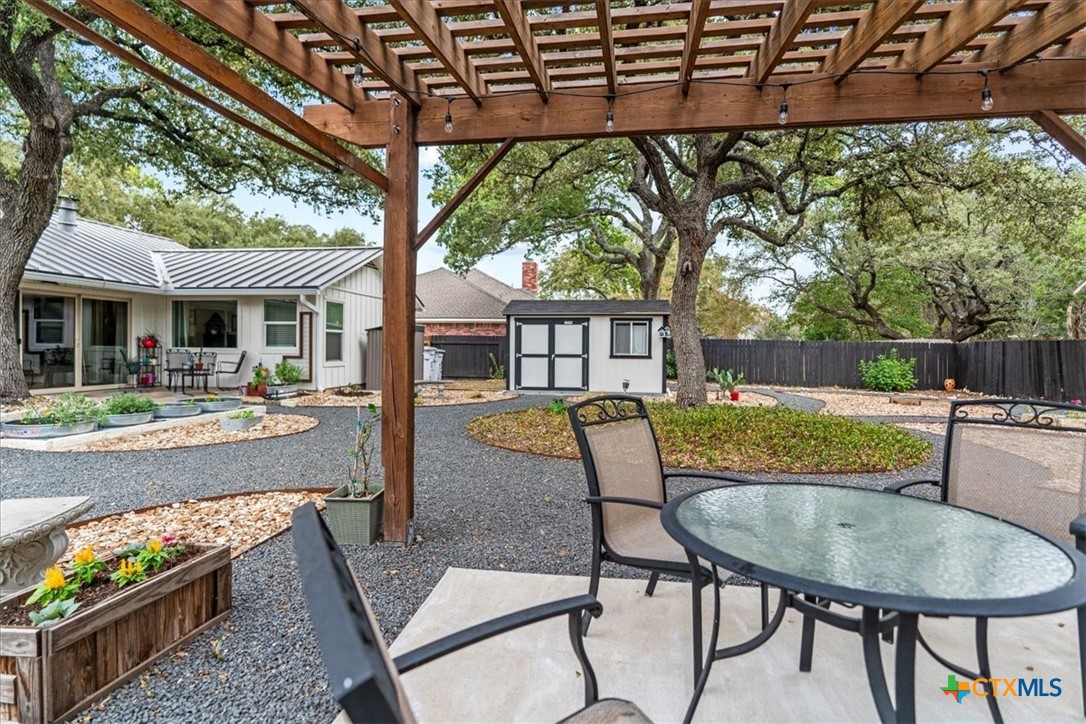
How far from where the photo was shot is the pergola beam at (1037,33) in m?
2.29

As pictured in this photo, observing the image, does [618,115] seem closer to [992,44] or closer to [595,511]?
[992,44]

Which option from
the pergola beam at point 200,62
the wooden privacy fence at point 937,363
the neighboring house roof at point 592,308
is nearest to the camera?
the pergola beam at point 200,62

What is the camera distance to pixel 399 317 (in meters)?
3.15

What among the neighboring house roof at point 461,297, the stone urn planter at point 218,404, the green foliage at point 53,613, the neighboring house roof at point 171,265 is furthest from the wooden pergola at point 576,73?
the neighboring house roof at point 461,297

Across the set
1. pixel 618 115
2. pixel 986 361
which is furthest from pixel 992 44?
pixel 986 361

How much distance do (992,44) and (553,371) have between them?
10795mm

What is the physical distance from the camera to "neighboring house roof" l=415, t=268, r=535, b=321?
18922 millimetres

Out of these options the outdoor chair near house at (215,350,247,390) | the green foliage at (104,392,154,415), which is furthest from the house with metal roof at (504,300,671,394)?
the green foliage at (104,392,154,415)

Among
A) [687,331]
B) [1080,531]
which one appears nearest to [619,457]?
[1080,531]

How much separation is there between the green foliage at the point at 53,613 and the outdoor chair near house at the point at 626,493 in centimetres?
180

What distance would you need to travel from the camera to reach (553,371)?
13.2 metres

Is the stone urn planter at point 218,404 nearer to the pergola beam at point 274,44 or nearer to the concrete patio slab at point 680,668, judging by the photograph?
the pergola beam at point 274,44

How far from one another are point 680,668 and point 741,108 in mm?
2861

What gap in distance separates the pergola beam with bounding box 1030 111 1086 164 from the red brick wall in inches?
644
